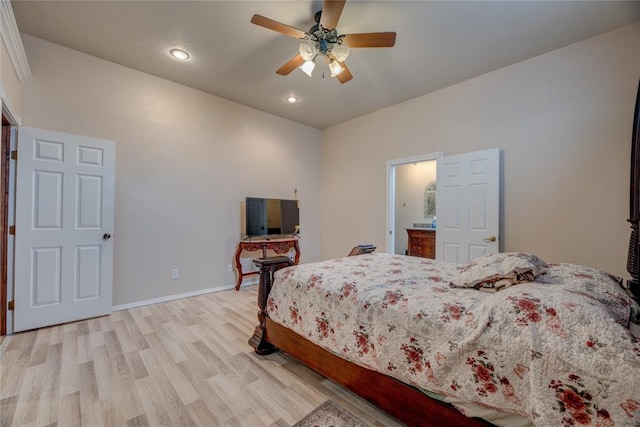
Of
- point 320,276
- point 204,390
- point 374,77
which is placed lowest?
point 204,390

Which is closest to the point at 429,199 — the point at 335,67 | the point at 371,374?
the point at 335,67

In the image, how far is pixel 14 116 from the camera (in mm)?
2480

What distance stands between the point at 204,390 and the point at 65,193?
2.58 meters

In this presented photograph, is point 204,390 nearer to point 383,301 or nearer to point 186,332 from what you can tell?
point 186,332

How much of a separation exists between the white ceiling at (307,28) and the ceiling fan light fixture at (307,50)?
0.93 feet

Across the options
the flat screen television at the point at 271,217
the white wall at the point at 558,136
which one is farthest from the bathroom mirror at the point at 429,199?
the flat screen television at the point at 271,217

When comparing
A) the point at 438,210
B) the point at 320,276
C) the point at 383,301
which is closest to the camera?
the point at 383,301

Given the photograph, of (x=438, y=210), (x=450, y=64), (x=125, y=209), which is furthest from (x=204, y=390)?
(x=450, y=64)

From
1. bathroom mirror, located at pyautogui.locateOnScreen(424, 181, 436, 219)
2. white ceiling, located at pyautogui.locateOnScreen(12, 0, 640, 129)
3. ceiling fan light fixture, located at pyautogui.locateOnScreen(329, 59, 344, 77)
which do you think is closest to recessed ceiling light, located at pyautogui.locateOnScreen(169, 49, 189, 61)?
white ceiling, located at pyautogui.locateOnScreen(12, 0, 640, 129)

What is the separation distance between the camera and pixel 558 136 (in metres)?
2.80

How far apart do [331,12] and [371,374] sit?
2.50 meters

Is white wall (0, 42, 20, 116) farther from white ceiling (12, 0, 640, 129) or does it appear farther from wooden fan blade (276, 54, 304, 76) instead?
wooden fan blade (276, 54, 304, 76)

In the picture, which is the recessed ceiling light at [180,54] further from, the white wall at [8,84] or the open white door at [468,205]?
the open white door at [468,205]

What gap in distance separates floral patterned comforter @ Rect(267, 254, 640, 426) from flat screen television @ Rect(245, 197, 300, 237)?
7.96 feet
